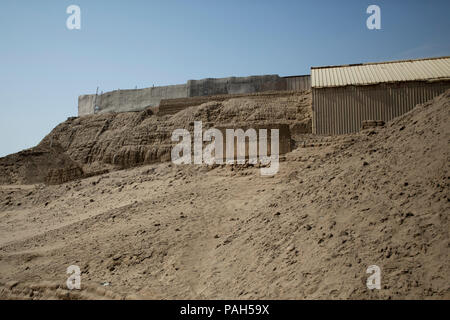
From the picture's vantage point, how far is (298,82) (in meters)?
23.5

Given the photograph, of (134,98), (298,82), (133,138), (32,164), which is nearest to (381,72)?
(298,82)

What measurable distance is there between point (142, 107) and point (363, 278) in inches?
941

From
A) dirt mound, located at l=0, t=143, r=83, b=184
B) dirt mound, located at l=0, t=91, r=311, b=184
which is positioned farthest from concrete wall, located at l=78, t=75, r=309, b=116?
dirt mound, located at l=0, t=143, r=83, b=184

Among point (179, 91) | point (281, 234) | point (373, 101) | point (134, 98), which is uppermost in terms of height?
point (179, 91)

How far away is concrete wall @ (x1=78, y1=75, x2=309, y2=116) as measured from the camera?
24344mm

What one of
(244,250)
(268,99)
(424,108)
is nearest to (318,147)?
(424,108)

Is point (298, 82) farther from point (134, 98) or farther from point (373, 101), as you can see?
point (134, 98)

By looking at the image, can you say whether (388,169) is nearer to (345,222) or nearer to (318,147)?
(345,222)

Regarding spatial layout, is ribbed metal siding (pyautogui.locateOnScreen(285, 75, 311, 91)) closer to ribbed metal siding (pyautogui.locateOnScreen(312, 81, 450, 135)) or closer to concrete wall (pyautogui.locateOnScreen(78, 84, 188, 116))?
concrete wall (pyautogui.locateOnScreen(78, 84, 188, 116))

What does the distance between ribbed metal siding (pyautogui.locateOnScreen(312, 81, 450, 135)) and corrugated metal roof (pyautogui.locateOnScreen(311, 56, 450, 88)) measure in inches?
10.1

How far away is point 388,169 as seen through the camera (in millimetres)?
6195

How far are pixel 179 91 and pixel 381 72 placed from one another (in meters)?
14.2
